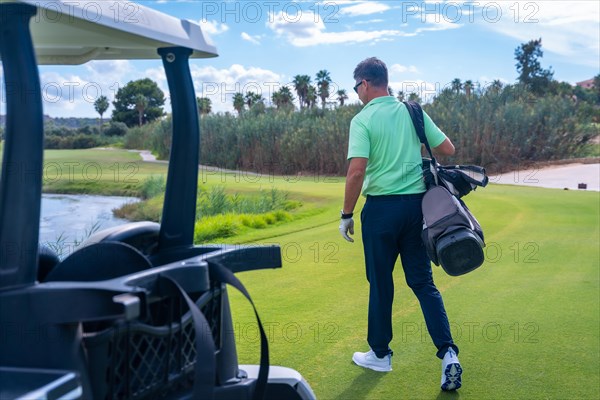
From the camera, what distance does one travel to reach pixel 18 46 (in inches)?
73.0

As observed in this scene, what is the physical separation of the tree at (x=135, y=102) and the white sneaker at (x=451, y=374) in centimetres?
3802

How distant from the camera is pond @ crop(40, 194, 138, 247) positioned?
1551 cm

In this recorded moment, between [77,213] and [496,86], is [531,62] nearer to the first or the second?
[496,86]

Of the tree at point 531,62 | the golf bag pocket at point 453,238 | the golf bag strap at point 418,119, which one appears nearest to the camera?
the golf bag pocket at point 453,238

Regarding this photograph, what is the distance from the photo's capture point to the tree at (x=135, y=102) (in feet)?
138

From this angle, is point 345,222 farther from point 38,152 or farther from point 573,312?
point 38,152

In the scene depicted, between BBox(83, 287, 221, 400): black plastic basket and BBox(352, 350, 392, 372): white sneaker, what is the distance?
2.27m

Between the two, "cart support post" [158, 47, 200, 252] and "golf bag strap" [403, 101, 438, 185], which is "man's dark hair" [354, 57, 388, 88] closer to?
"golf bag strap" [403, 101, 438, 185]

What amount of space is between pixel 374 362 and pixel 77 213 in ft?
55.9

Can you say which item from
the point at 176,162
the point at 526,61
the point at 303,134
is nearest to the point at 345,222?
the point at 176,162

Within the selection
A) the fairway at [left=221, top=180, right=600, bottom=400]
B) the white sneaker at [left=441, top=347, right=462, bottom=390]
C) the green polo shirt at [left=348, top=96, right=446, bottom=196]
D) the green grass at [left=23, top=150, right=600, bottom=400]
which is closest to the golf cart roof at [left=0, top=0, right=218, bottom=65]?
the green grass at [left=23, top=150, right=600, bottom=400]

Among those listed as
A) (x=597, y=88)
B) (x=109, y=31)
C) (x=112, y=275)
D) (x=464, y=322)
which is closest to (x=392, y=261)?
(x=464, y=322)

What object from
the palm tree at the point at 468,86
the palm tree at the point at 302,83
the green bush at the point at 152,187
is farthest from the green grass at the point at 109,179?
the palm tree at the point at 302,83

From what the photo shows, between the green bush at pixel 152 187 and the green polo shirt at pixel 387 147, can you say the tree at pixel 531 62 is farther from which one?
the green polo shirt at pixel 387 147
